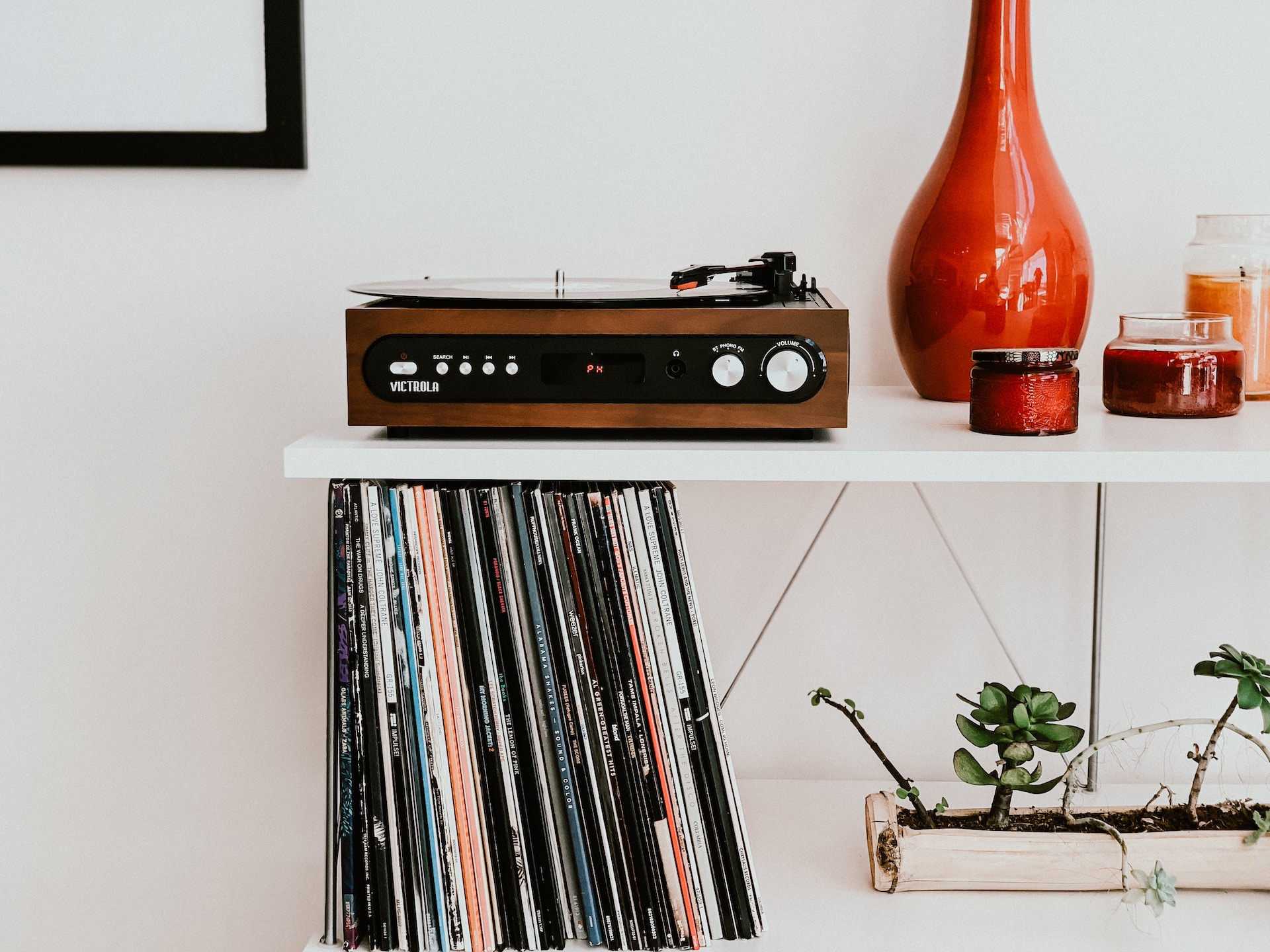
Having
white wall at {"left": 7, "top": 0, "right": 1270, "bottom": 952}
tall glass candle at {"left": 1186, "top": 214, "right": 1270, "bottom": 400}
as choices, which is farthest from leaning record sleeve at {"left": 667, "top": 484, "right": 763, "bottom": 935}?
tall glass candle at {"left": 1186, "top": 214, "right": 1270, "bottom": 400}

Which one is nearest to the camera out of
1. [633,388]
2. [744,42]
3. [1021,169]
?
[633,388]

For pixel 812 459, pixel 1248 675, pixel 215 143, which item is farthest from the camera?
pixel 215 143

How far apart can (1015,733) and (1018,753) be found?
0.01m

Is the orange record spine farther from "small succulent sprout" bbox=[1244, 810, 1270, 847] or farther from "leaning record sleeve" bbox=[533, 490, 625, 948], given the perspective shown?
"small succulent sprout" bbox=[1244, 810, 1270, 847]

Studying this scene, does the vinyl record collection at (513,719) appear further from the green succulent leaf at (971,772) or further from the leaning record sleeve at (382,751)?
the green succulent leaf at (971,772)

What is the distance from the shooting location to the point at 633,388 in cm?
73

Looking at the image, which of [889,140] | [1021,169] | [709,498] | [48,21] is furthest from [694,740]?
[48,21]

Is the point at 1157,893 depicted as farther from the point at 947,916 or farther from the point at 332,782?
the point at 332,782

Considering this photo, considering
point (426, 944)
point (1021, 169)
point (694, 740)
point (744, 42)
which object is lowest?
point (426, 944)

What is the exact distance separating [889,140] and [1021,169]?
205mm

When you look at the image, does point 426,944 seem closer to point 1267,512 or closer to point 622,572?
point 622,572

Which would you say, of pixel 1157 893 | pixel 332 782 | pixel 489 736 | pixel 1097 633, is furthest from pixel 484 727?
pixel 1097 633

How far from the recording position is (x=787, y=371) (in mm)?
716

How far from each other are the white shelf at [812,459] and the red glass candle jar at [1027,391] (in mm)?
13
